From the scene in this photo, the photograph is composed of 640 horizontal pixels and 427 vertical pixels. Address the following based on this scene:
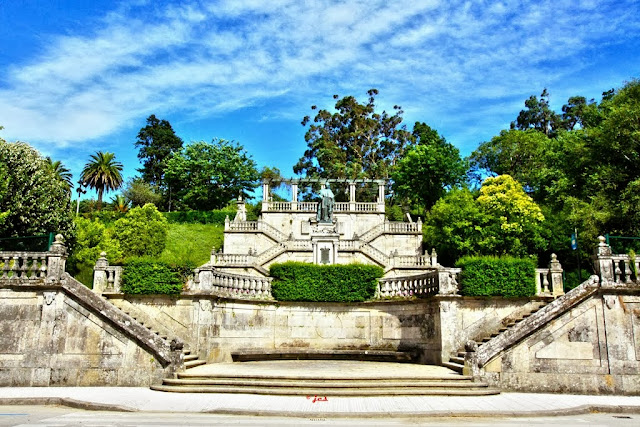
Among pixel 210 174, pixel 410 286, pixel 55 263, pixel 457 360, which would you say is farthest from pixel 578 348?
pixel 210 174

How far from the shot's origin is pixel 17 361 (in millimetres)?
14719

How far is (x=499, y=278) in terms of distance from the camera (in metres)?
16.8

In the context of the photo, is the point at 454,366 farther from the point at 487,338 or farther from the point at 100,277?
the point at 100,277

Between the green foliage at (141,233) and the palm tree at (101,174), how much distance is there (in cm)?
2332

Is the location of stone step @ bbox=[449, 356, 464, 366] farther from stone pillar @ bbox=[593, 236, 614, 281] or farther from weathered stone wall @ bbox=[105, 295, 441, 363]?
stone pillar @ bbox=[593, 236, 614, 281]

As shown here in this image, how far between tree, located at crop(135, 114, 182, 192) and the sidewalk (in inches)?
2658

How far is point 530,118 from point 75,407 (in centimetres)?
7608

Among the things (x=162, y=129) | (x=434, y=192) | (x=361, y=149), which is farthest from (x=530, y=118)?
(x=162, y=129)

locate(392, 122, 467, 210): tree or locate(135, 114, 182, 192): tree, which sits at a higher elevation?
locate(135, 114, 182, 192): tree

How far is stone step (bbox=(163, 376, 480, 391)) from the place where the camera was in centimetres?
1291

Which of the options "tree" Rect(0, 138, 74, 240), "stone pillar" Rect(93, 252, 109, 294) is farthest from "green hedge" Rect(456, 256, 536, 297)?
"tree" Rect(0, 138, 74, 240)

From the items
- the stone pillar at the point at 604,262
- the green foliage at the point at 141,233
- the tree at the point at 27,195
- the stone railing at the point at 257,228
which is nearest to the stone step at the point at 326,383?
the stone pillar at the point at 604,262

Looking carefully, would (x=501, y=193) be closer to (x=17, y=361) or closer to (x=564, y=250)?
(x=564, y=250)

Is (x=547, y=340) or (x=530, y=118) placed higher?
(x=530, y=118)
